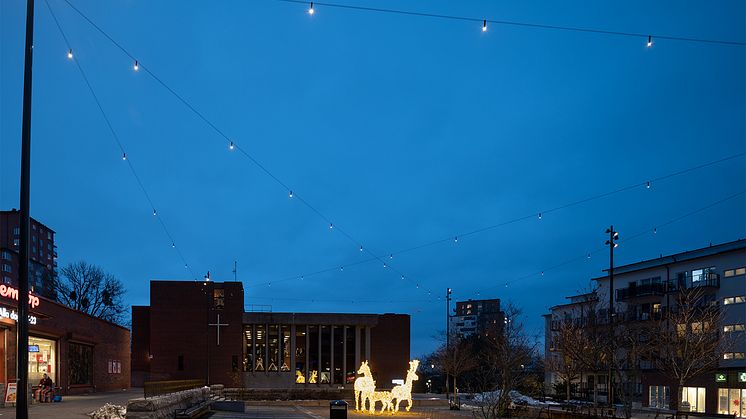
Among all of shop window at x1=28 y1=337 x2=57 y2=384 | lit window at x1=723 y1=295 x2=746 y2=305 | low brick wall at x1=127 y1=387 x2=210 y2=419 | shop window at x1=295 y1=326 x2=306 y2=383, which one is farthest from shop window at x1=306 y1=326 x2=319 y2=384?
low brick wall at x1=127 y1=387 x2=210 y2=419

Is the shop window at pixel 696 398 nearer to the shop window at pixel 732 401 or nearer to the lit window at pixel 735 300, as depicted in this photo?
the shop window at pixel 732 401

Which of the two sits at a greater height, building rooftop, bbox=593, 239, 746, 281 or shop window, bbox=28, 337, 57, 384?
building rooftop, bbox=593, 239, 746, 281

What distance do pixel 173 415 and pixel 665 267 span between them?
50487 mm

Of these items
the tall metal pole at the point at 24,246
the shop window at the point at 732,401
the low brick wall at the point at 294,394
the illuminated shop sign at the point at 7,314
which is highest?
the tall metal pole at the point at 24,246

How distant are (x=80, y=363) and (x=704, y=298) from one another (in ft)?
150

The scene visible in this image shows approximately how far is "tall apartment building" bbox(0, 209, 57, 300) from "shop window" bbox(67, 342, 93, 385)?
52597 mm

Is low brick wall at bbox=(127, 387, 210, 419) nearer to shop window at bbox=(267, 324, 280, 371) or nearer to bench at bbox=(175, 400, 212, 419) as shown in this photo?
bench at bbox=(175, 400, 212, 419)

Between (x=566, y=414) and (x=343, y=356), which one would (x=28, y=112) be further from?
(x=343, y=356)

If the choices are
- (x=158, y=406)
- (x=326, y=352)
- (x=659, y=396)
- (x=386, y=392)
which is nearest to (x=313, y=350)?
(x=326, y=352)

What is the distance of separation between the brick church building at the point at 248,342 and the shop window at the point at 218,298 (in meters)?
0.09

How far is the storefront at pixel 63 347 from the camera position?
31.4 m

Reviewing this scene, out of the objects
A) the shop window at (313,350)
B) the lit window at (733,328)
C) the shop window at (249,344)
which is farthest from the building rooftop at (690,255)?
the shop window at (249,344)

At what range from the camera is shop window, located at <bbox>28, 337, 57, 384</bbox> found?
A: 123 ft

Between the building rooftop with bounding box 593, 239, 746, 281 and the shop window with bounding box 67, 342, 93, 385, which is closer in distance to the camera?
the shop window with bounding box 67, 342, 93, 385
